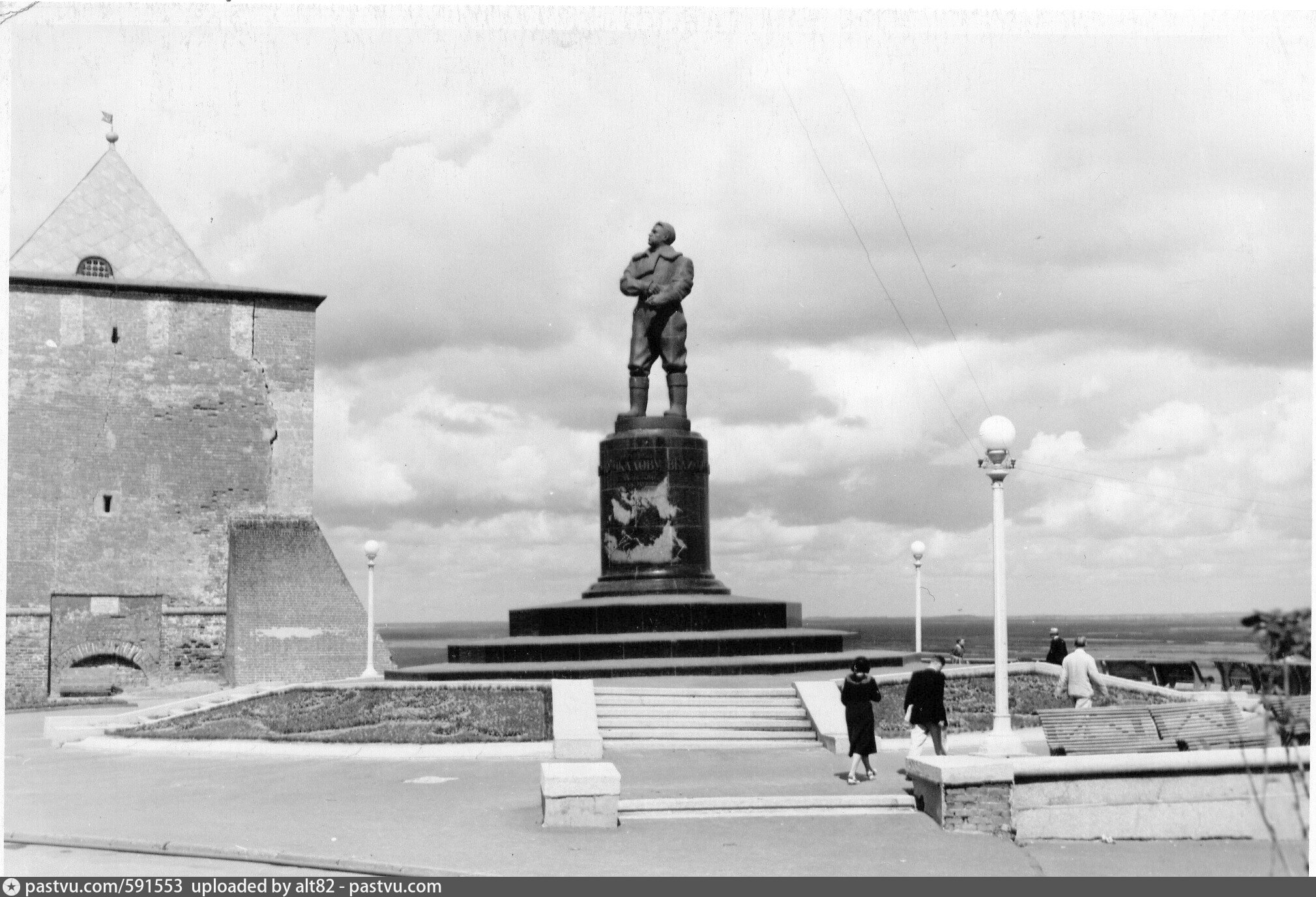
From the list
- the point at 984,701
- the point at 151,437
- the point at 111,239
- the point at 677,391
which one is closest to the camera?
the point at 984,701

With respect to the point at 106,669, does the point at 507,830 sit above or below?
above

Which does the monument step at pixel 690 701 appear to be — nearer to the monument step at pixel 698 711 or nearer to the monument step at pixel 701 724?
the monument step at pixel 698 711

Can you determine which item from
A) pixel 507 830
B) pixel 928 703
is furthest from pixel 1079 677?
pixel 507 830

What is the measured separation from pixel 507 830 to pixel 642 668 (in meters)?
7.50

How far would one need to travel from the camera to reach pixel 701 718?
14.7 m

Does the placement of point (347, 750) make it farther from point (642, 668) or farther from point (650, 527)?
point (650, 527)

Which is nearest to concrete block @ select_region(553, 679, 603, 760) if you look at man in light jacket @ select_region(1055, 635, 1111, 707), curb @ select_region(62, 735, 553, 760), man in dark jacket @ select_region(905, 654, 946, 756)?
curb @ select_region(62, 735, 553, 760)

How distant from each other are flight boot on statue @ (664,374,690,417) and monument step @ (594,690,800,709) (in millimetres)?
5568

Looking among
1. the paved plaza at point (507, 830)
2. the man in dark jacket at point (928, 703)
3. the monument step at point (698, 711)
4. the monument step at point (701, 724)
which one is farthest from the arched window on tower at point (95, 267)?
the man in dark jacket at point (928, 703)

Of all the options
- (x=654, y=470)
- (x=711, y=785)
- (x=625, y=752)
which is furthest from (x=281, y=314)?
(x=711, y=785)

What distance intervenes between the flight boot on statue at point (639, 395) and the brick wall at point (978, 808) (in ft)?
36.5

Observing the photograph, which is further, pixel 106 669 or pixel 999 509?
pixel 106 669

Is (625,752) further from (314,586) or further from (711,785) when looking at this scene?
(314,586)

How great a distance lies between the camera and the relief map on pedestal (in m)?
19.0
